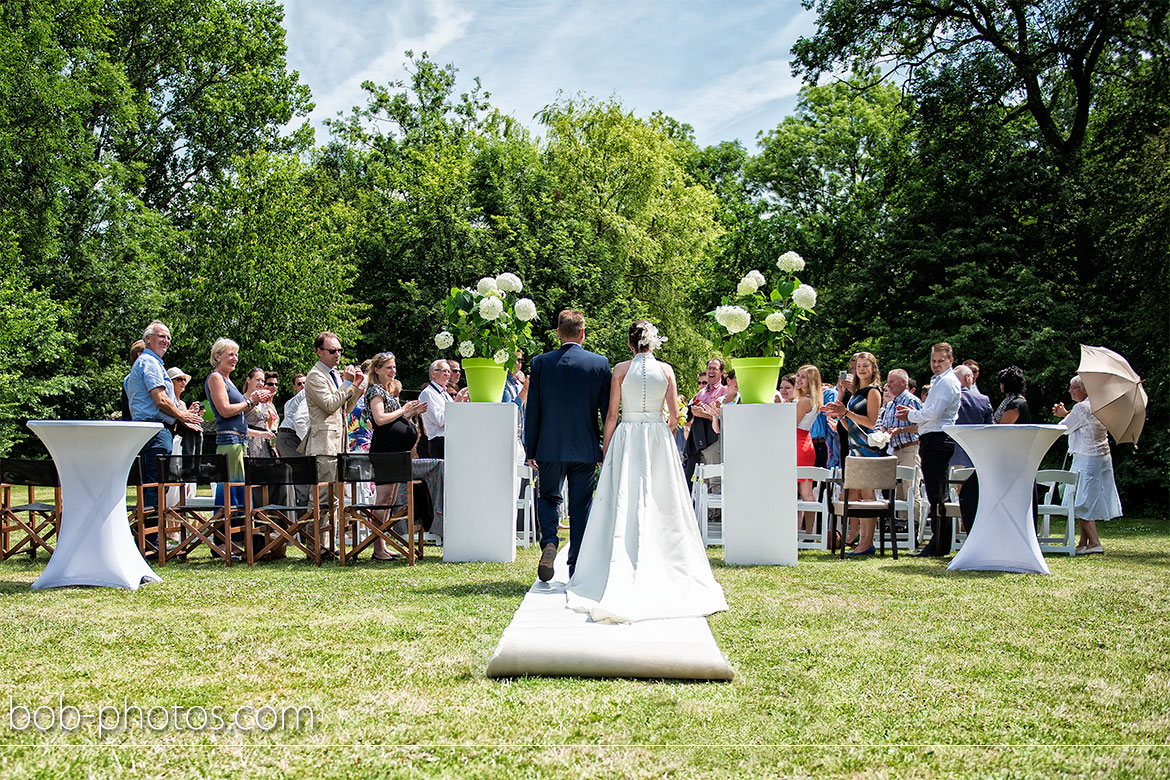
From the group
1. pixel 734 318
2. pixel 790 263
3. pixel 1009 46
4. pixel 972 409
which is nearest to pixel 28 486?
pixel 734 318

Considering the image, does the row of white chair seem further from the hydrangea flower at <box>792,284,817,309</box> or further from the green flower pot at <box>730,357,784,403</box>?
the hydrangea flower at <box>792,284,817,309</box>

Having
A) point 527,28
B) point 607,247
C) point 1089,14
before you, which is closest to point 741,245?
point 607,247

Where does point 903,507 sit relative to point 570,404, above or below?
below

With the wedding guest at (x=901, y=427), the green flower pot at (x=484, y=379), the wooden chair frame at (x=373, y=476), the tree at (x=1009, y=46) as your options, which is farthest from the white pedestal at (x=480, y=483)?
the tree at (x=1009, y=46)

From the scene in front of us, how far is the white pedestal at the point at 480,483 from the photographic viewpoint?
8.93 m

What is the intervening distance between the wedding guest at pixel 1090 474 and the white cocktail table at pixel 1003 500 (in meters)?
2.24

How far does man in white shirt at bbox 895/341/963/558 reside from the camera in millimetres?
9664

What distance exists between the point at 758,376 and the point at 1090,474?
4.11m

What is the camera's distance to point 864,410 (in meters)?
10.3

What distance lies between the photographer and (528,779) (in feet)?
10.5

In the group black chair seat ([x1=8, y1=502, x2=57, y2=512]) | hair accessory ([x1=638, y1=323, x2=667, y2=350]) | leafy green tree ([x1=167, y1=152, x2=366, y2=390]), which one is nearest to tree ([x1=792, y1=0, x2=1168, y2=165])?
leafy green tree ([x1=167, y1=152, x2=366, y2=390])

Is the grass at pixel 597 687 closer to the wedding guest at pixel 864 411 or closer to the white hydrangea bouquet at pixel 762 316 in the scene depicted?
the wedding guest at pixel 864 411

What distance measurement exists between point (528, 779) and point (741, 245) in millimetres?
22985

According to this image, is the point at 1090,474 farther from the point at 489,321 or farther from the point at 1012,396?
the point at 489,321
